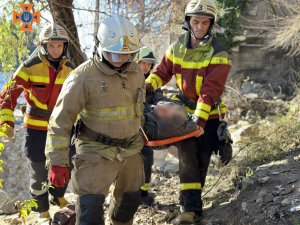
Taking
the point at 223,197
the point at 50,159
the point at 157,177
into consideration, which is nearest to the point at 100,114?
the point at 50,159

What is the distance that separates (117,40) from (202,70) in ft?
3.88

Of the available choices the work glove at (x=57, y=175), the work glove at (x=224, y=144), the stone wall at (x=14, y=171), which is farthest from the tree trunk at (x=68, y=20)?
the stone wall at (x=14, y=171)

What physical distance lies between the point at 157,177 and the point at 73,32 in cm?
292

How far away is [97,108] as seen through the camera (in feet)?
10.4

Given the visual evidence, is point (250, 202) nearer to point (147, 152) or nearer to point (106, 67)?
point (147, 152)

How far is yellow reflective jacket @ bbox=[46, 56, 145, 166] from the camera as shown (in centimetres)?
300

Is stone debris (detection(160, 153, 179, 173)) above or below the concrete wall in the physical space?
below

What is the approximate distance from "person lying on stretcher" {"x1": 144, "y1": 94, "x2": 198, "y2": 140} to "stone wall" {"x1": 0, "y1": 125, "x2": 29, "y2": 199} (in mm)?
7840

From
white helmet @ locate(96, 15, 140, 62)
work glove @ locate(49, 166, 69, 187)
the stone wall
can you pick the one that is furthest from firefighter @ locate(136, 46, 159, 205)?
the stone wall

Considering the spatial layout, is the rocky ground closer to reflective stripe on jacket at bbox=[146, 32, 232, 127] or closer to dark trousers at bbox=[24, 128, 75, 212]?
dark trousers at bbox=[24, 128, 75, 212]

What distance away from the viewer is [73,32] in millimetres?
6336

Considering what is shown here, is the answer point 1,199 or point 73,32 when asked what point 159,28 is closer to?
point 73,32

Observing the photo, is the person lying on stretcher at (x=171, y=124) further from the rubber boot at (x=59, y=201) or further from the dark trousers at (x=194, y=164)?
the rubber boot at (x=59, y=201)

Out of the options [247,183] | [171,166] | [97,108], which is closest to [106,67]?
[97,108]
